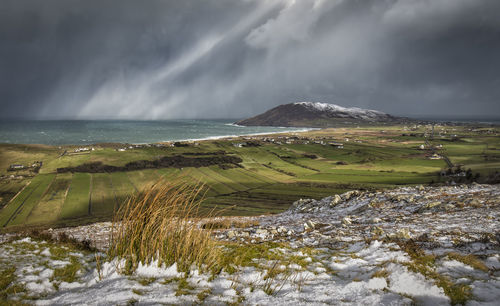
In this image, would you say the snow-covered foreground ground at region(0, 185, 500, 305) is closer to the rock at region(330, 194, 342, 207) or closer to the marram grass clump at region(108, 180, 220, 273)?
the marram grass clump at region(108, 180, 220, 273)

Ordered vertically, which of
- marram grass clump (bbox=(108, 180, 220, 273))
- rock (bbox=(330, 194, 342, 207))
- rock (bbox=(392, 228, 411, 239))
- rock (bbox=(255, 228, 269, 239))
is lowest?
rock (bbox=(330, 194, 342, 207))

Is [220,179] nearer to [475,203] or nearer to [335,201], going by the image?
[335,201]

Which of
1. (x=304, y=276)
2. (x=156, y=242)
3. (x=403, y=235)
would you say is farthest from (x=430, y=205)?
(x=156, y=242)

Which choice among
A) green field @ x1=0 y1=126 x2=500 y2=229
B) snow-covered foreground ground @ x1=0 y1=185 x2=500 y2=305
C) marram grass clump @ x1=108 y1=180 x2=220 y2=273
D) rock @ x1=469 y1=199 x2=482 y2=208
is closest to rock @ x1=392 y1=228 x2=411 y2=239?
snow-covered foreground ground @ x1=0 y1=185 x2=500 y2=305

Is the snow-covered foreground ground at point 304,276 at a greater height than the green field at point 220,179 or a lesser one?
greater

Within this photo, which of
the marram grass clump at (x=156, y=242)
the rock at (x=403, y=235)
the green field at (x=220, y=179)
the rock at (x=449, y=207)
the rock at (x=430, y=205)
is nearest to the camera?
the marram grass clump at (x=156, y=242)

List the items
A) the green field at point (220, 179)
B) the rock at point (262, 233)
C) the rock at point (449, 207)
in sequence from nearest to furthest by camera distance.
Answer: the rock at point (262, 233)
the rock at point (449, 207)
the green field at point (220, 179)

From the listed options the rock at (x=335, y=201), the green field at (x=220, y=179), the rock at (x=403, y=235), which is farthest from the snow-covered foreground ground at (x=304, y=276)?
the green field at (x=220, y=179)

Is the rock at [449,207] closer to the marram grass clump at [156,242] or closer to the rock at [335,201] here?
the rock at [335,201]

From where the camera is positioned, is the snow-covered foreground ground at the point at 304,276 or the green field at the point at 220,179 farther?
the green field at the point at 220,179

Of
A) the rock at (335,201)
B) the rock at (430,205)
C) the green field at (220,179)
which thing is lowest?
the green field at (220,179)

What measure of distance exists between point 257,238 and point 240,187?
6494 cm

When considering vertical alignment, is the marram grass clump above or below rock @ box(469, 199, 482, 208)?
above

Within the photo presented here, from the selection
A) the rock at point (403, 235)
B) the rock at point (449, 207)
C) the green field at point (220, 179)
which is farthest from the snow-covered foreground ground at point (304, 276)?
the green field at point (220, 179)
